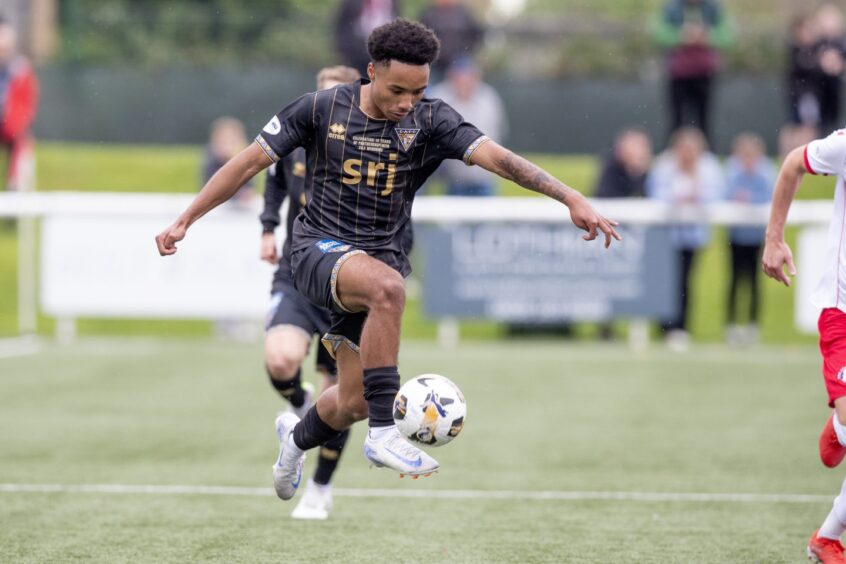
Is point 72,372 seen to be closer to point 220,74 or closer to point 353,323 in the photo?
point 353,323

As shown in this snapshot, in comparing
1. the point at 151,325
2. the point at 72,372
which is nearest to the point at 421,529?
the point at 72,372

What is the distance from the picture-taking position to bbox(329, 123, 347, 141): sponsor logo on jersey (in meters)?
5.93

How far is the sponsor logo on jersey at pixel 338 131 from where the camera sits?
5926mm

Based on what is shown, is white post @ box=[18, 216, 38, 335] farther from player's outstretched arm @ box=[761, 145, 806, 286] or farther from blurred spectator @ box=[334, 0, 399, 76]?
player's outstretched arm @ box=[761, 145, 806, 286]

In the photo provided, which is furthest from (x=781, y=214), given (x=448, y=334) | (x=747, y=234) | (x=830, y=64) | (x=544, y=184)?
(x=830, y=64)

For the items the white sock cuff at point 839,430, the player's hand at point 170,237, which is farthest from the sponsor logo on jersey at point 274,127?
the white sock cuff at point 839,430

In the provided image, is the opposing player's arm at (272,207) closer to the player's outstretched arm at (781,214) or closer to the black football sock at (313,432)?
the black football sock at (313,432)

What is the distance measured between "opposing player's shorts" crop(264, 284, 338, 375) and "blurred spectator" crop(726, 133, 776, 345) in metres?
8.46

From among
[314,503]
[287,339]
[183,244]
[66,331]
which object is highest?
[287,339]

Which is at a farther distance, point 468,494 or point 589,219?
point 468,494

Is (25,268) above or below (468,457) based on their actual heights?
above

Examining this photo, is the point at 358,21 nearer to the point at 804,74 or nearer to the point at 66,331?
the point at 66,331

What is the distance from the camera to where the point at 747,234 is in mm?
15055

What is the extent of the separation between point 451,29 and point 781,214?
1137cm
